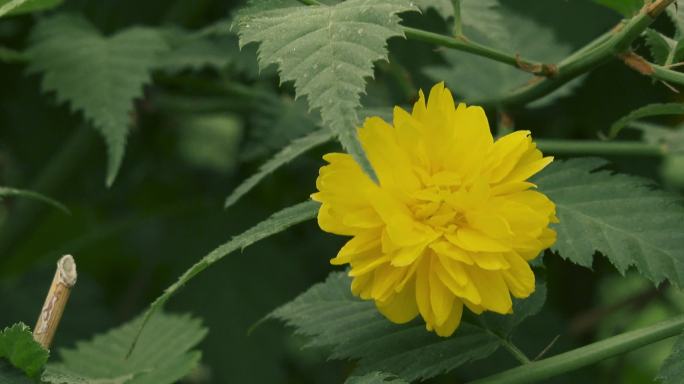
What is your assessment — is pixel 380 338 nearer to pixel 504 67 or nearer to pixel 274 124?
pixel 504 67

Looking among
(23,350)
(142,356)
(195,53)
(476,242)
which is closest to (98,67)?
(195,53)

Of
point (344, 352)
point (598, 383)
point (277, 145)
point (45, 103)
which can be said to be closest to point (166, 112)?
point (45, 103)

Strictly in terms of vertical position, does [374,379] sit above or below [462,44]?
below

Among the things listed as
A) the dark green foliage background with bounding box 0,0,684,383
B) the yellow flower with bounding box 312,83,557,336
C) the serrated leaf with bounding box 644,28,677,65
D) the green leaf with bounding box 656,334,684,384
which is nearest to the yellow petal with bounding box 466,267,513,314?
the yellow flower with bounding box 312,83,557,336

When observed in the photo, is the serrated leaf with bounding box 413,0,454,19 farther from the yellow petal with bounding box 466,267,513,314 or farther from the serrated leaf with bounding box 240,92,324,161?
the serrated leaf with bounding box 240,92,324,161

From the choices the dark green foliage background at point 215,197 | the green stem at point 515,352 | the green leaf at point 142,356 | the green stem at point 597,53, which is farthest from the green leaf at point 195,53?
the green stem at point 515,352

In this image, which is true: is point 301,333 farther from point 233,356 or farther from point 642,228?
point 233,356
